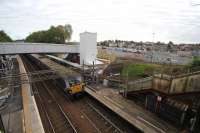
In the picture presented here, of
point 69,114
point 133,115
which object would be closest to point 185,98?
point 133,115

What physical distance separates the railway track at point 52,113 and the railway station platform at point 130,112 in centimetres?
437

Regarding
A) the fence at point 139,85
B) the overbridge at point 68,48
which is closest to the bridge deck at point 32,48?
the overbridge at point 68,48

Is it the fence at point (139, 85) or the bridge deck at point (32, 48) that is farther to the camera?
the bridge deck at point (32, 48)

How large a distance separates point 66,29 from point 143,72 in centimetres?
6315

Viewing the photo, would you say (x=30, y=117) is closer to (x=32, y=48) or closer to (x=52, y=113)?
(x=52, y=113)

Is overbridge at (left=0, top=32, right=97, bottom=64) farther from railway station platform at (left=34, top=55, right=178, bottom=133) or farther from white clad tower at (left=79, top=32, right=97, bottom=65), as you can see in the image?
railway station platform at (left=34, top=55, right=178, bottom=133)

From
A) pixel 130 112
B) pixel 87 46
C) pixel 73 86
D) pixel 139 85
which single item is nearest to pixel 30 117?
pixel 73 86

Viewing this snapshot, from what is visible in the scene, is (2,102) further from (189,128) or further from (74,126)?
(189,128)

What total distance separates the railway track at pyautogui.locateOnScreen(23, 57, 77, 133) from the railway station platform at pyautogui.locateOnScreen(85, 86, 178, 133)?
4.37m

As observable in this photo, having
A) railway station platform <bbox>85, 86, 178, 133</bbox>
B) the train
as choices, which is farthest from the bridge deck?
railway station platform <bbox>85, 86, 178, 133</bbox>

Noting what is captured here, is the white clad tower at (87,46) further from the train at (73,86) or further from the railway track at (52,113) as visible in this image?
the railway track at (52,113)

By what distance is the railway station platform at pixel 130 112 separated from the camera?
1297cm

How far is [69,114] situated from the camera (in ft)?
56.0

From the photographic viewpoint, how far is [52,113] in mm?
17500
